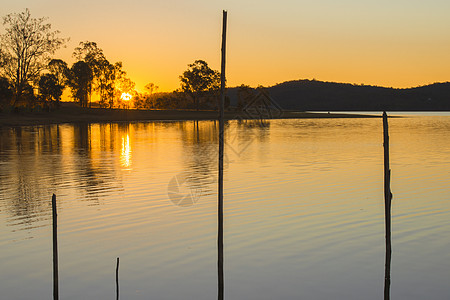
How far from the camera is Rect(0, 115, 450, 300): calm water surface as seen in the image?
1086 centimetres

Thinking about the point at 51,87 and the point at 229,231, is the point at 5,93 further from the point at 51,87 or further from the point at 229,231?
the point at 229,231

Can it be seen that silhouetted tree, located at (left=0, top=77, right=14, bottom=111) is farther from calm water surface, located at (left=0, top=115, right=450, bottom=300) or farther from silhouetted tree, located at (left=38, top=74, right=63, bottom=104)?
calm water surface, located at (left=0, top=115, right=450, bottom=300)

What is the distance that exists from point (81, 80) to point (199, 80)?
127 feet

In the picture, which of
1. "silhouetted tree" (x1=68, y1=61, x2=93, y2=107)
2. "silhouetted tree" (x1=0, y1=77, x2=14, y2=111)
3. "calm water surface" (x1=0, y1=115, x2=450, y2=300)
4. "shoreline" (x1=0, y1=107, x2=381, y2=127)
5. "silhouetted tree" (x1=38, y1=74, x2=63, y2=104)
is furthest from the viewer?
"silhouetted tree" (x1=68, y1=61, x2=93, y2=107)

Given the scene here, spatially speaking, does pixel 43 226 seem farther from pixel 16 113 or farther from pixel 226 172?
pixel 16 113

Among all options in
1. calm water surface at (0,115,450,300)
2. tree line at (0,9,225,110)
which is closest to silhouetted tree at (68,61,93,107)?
tree line at (0,9,225,110)

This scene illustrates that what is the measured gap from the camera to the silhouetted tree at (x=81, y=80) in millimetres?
126312

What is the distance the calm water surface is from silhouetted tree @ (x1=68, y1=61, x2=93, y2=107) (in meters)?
101

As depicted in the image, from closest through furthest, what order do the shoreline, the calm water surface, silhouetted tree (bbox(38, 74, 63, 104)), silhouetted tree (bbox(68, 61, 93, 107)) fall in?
the calm water surface, the shoreline, silhouetted tree (bbox(38, 74, 63, 104)), silhouetted tree (bbox(68, 61, 93, 107))

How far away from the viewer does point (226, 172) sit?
28.9 m

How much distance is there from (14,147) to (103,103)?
97125 mm

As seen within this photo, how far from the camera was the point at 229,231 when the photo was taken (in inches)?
598

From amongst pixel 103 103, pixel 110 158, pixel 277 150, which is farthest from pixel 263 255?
pixel 103 103

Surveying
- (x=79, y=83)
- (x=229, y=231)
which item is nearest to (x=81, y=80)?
(x=79, y=83)
